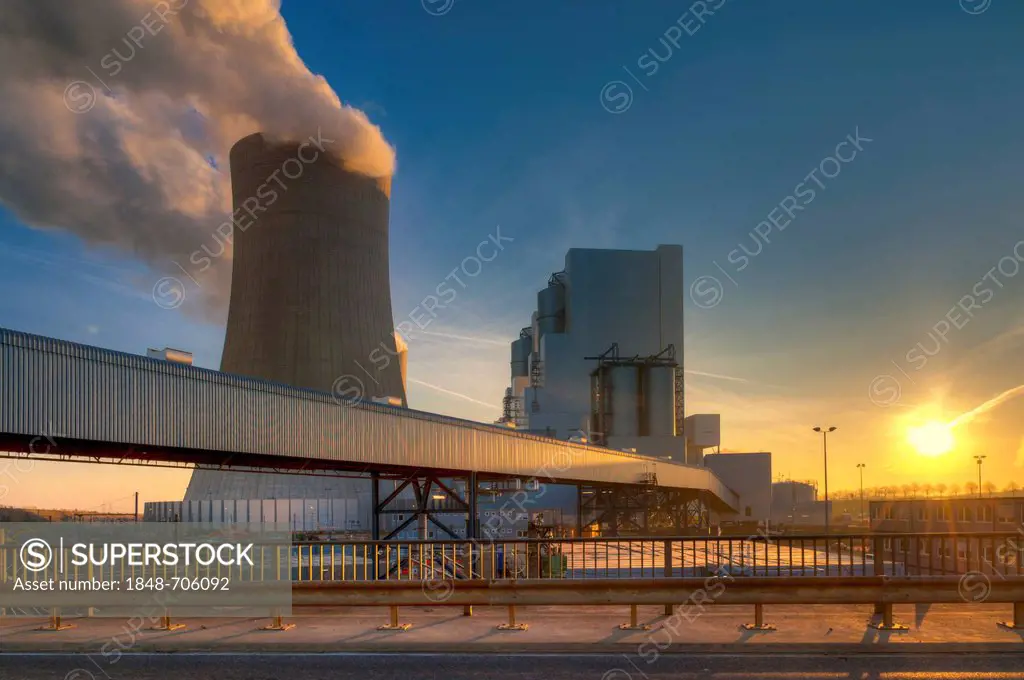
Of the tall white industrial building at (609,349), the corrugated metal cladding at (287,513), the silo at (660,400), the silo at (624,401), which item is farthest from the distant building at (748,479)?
the corrugated metal cladding at (287,513)

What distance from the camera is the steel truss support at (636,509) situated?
71.9 metres

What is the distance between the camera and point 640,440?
84375mm

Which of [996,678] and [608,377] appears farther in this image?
[608,377]

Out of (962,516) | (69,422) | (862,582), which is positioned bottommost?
(962,516)

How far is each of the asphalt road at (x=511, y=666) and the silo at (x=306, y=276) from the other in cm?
3709

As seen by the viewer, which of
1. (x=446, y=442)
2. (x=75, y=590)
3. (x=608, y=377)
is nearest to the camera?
(x=75, y=590)

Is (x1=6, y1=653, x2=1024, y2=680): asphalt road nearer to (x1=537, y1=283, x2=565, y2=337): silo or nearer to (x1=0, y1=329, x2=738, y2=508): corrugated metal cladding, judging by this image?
(x1=0, y1=329, x2=738, y2=508): corrugated metal cladding

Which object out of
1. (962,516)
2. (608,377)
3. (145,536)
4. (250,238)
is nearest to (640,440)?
(608,377)

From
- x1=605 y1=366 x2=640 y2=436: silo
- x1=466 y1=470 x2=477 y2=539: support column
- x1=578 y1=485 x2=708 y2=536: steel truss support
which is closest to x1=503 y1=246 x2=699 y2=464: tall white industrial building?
x1=605 y1=366 x2=640 y2=436: silo

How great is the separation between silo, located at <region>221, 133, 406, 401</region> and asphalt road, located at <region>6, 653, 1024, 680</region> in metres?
37.1

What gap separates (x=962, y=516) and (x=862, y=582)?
4276 centimetres

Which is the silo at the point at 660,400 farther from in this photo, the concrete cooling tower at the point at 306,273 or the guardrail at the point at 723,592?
the guardrail at the point at 723,592

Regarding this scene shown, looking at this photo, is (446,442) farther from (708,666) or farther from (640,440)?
→ (640,440)

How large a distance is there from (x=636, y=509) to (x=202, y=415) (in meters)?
55.1
